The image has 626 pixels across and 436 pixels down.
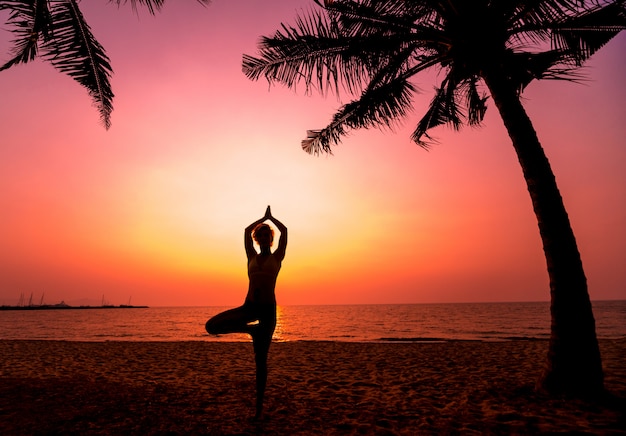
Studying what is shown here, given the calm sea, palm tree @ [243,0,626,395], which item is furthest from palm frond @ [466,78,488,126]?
the calm sea

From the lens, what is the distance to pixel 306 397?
5973 mm

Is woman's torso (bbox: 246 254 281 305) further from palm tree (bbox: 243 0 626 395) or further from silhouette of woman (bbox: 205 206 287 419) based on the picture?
palm tree (bbox: 243 0 626 395)

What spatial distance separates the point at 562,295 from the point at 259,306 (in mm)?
4022

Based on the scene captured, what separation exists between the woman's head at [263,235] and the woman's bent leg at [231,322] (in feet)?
2.61

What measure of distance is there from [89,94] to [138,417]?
170 inches

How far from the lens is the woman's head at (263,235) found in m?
4.30

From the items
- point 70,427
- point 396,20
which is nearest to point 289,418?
point 70,427

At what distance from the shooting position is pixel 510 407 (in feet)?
15.6

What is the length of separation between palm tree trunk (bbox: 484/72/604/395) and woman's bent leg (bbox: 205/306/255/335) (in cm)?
394

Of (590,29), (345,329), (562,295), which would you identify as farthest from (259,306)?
(345,329)

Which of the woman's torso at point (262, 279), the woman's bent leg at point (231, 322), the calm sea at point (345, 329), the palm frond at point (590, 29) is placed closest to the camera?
the woman's bent leg at point (231, 322)

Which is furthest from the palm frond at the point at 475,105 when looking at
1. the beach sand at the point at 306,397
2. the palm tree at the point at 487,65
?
the beach sand at the point at 306,397

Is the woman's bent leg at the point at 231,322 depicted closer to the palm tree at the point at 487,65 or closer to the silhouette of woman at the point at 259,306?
the silhouette of woman at the point at 259,306

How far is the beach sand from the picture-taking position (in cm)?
425
